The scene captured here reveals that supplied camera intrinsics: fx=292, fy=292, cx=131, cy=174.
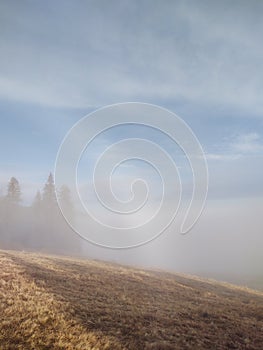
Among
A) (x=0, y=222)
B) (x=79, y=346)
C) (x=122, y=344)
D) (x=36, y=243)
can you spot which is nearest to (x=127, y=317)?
(x=122, y=344)

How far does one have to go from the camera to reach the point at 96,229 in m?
150

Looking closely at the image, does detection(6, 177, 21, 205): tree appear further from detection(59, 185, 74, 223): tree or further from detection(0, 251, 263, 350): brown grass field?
detection(0, 251, 263, 350): brown grass field

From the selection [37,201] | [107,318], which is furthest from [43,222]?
[107,318]

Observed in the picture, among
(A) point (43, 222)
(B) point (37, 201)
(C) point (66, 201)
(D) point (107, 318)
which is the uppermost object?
(C) point (66, 201)

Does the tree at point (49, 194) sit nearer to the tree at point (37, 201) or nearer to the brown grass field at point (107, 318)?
the tree at point (37, 201)

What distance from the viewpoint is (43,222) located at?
97.4 meters

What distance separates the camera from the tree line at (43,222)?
90438 mm

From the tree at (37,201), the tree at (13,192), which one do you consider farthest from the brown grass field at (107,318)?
the tree at (37,201)

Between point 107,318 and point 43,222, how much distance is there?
8731cm

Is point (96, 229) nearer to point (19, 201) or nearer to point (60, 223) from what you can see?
point (60, 223)

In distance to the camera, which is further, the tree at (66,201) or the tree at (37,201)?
the tree at (37,201)

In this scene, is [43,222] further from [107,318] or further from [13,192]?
[107,318]

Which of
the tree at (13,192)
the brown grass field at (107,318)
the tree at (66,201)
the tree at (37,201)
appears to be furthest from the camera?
the tree at (37,201)

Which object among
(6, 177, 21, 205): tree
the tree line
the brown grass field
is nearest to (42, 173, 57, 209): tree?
the tree line
